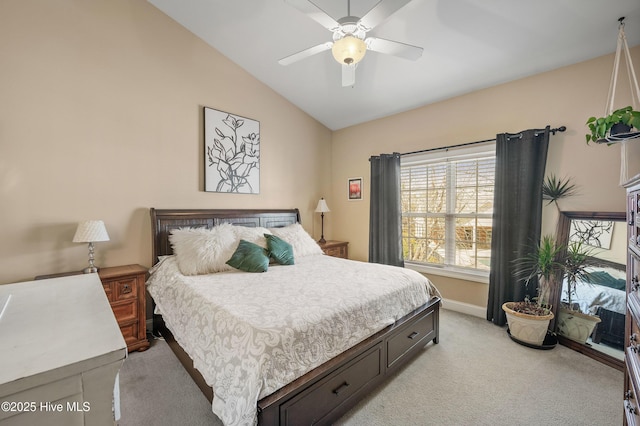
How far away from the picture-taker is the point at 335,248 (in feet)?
14.1

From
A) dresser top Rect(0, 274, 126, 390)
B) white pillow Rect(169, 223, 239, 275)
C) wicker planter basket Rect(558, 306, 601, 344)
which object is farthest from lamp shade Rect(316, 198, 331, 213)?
dresser top Rect(0, 274, 126, 390)

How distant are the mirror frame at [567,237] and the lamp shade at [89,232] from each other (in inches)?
171

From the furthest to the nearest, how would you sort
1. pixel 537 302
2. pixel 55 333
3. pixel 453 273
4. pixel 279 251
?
pixel 453 273, pixel 279 251, pixel 537 302, pixel 55 333

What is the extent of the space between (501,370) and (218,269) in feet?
8.70

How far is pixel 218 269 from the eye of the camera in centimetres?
265

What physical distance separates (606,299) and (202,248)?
3.75 m

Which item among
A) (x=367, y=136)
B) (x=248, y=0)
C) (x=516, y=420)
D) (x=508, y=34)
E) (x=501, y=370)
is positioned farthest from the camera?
(x=367, y=136)

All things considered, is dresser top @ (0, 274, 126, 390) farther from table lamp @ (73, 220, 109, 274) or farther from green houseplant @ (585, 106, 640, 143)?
green houseplant @ (585, 106, 640, 143)

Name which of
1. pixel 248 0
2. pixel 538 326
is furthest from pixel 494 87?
pixel 248 0

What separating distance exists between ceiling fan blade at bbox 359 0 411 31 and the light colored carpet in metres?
2.57

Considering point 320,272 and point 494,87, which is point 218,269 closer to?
point 320,272

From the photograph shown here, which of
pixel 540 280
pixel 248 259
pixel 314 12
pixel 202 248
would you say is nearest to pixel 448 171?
pixel 540 280

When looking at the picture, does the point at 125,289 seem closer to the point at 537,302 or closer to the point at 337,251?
the point at 337,251

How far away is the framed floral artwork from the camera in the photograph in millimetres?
3314
